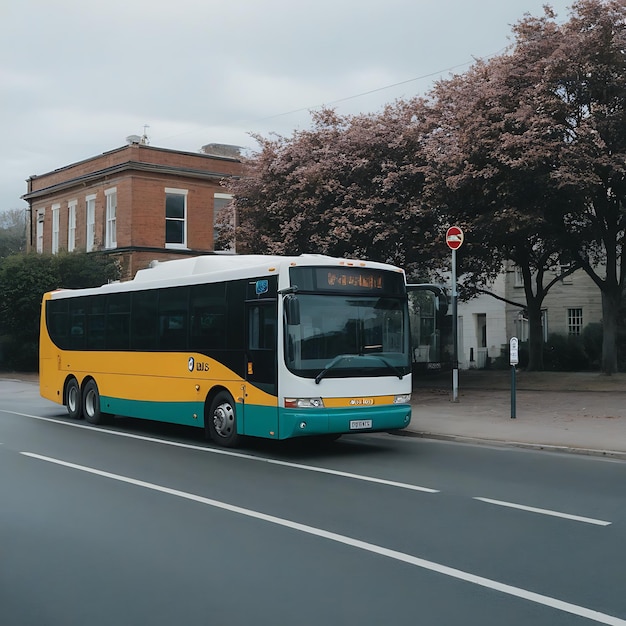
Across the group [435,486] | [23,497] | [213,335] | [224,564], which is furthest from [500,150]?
[224,564]

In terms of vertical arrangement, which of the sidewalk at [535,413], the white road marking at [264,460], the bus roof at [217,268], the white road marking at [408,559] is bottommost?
the white road marking at [408,559]

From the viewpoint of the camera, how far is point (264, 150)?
27.1 meters

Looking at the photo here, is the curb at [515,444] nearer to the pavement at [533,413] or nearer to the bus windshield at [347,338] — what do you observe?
the pavement at [533,413]

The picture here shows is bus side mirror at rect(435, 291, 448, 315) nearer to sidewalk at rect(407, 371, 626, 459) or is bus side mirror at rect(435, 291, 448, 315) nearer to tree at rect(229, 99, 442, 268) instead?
sidewalk at rect(407, 371, 626, 459)

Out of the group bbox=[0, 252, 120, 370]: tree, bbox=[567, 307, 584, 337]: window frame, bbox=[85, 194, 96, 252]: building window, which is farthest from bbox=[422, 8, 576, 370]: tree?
bbox=[85, 194, 96, 252]: building window

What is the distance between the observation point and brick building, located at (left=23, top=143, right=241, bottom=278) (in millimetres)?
39062

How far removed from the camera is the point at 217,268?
49.5ft

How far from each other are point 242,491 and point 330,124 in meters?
18.5

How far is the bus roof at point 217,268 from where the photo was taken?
1307 centimetres

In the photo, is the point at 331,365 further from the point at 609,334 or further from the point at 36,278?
the point at 36,278

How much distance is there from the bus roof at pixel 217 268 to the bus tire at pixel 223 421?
2012 mm

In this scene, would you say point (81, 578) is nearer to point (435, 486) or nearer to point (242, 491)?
point (242, 491)

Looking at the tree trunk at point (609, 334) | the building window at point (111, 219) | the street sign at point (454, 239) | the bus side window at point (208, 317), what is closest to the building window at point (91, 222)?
the building window at point (111, 219)

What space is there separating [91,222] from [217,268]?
93.4 ft
